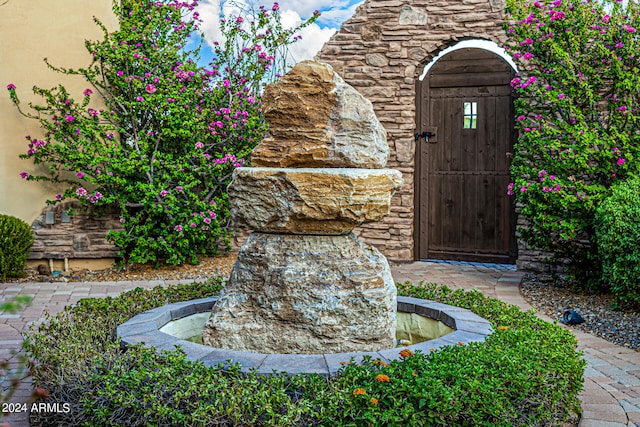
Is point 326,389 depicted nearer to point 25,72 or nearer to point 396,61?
point 396,61

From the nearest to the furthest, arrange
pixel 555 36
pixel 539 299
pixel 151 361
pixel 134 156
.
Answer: pixel 151 361 → pixel 539 299 → pixel 555 36 → pixel 134 156

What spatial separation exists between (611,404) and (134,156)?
5701 mm

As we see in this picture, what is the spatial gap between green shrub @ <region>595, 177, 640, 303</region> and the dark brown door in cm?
225

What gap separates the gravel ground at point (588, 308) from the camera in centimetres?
465

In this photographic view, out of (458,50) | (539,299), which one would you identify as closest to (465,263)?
(539,299)

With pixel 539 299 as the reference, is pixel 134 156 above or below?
above

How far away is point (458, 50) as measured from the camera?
768 cm

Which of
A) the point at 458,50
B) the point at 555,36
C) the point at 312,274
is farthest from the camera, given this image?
the point at 458,50

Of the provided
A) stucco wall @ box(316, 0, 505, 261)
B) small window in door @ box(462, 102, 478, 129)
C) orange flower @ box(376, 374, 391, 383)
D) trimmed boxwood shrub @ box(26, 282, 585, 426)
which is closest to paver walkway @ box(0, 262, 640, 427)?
trimmed boxwood shrub @ box(26, 282, 585, 426)

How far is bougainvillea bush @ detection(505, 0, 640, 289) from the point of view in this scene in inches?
234

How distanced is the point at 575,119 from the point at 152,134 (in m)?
4.93

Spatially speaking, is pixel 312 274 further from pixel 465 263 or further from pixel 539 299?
pixel 465 263

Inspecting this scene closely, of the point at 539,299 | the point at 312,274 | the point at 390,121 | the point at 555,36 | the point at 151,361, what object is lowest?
the point at 539,299

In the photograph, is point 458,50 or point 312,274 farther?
point 458,50
